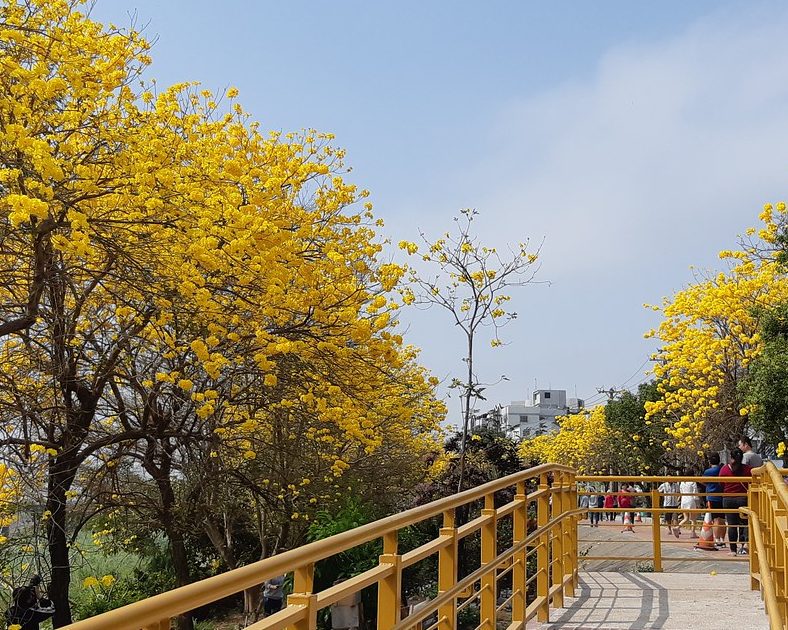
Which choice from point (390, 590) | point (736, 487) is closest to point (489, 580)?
point (390, 590)

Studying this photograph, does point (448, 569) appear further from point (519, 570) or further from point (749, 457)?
point (749, 457)

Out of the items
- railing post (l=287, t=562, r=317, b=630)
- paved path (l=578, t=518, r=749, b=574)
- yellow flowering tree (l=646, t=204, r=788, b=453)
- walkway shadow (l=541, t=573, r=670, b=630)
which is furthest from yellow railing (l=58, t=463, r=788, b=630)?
yellow flowering tree (l=646, t=204, r=788, b=453)

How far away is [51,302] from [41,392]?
1.32 metres

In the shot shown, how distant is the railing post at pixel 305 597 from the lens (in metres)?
2.44

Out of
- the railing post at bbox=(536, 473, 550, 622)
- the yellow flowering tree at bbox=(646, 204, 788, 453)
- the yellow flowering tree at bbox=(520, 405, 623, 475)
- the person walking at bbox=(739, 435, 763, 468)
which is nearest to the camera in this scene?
the railing post at bbox=(536, 473, 550, 622)

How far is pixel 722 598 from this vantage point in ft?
26.8

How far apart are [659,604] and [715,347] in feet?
53.6

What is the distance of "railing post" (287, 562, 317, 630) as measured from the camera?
244cm

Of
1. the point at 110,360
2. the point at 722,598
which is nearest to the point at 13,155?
the point at 110,360

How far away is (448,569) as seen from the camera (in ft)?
14.3

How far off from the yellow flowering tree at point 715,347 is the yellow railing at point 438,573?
594 inches

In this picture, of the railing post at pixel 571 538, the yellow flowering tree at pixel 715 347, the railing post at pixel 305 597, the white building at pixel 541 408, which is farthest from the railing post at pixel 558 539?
the white building at pixel 541 408

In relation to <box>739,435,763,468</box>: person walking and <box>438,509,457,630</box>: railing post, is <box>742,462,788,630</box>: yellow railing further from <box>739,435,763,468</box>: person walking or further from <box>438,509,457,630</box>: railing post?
<box>739,435,763,468</box>: person walking

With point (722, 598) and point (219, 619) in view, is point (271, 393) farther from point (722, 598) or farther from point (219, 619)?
point (219, 619)
